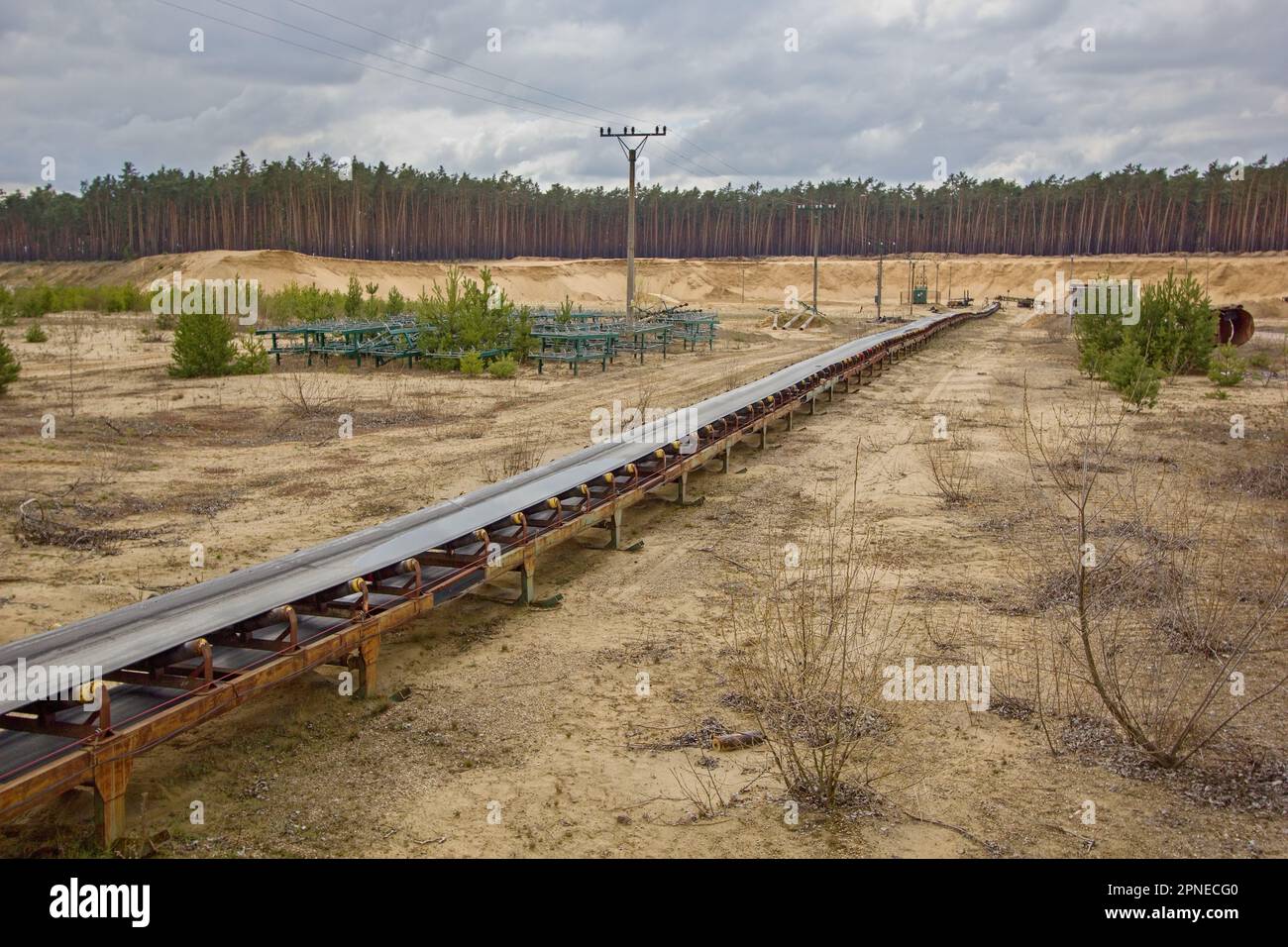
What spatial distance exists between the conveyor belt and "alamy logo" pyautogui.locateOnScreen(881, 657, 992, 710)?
398 centimetres

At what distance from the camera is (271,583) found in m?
7.45

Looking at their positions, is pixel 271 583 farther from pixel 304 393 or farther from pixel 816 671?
pixel 304 393

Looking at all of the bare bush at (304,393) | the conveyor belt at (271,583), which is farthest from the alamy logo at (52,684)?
the bare bush at (304,393)

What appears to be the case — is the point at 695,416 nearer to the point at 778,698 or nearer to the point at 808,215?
the point at 778,698

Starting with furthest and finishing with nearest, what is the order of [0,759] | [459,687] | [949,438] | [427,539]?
[949,438], [427,539], [459,687], [0,759]

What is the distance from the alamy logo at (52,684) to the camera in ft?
16.9

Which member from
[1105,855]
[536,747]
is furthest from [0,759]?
[1105,855]

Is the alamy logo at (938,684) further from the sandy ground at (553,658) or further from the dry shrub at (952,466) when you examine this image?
the dry shrub at (952,466)

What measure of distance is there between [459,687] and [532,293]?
70.4m

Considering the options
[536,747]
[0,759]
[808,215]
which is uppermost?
[808,215]

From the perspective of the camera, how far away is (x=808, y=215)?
10425 centimetres

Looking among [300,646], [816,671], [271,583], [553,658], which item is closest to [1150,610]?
[816,671]

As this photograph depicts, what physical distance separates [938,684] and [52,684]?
570 cm

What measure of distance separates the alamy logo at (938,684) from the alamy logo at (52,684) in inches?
198
